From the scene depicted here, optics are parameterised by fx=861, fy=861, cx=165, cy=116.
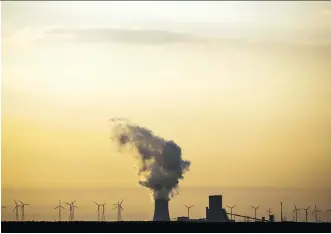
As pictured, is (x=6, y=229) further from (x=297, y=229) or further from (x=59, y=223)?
(x=297, y=229)

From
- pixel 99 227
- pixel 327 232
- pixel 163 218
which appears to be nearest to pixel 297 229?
pixel 327 232

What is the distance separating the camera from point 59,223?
180875 mm

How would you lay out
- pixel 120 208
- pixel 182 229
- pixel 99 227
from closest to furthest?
pixel 182 229, pixel 99 227, pixel 120 208

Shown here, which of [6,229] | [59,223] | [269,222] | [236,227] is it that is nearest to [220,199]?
[236,227]

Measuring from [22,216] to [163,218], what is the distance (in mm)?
34827

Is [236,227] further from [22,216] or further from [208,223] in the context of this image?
[22,216]

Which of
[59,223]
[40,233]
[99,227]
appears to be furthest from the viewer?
[59,223]

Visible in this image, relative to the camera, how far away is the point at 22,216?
186 meters

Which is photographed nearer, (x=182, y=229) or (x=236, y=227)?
(x=182, y=229)

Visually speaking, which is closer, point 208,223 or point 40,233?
point 40,233

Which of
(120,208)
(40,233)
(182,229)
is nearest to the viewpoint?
(40,233)

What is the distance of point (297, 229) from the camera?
161 m

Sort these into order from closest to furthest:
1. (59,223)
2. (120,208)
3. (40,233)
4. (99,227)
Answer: (40,233) → (99,227) → (59,223) → (120,208)

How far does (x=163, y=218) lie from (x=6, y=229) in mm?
33043
